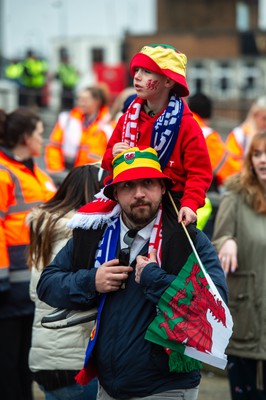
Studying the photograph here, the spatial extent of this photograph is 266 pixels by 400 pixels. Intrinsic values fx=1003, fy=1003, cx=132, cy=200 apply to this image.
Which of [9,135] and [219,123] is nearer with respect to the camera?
[9,135]

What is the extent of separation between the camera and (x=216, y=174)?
29.4ft

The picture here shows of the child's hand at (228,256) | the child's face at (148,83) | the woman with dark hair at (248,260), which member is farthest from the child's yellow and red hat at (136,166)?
the woman with dark hair at (248,260)

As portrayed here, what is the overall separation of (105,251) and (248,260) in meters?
1.89

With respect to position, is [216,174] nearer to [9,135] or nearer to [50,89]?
[9,135]

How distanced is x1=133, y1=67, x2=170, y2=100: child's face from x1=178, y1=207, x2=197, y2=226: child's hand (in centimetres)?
56

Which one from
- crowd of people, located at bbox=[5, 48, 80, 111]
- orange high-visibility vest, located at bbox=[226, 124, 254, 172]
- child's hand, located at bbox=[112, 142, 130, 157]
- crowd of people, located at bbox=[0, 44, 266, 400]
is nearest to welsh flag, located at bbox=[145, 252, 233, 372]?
crowd of people, located at bbox=[0, 44, 266, 400]

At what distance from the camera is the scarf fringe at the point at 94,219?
4.59 meters

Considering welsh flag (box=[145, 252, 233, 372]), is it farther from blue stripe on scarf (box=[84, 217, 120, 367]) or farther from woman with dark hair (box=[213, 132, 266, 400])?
woman with dark hair (box=[213, 132, 266, 400])

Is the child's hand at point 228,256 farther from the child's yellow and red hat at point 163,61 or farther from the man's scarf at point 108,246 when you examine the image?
the child's yellow and red hat at point 163,61

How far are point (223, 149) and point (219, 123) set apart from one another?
2311 centimetres

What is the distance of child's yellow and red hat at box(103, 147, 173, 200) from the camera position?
14.3 ft

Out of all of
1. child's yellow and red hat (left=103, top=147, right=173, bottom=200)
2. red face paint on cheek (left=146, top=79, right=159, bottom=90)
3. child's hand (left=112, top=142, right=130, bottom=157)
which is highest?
red face paint on cheek (left=146, top=79, right=159, bottom=90)

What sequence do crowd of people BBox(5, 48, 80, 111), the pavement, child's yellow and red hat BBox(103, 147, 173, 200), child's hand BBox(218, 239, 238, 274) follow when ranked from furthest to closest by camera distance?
1. crowd of people BBox(5, 48, 80, 111)
2. the pavement
3. child's hand BBox(218, 239, 238, 274)
4. child's yellow and red hat BBox(103, 147, 173, 200)

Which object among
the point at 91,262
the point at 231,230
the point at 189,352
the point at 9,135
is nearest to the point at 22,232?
the point at 9,135
